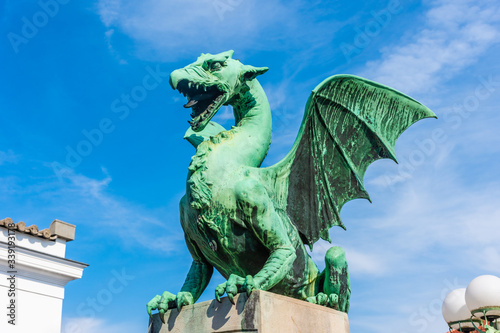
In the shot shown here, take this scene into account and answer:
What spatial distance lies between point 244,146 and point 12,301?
1024 centimetres

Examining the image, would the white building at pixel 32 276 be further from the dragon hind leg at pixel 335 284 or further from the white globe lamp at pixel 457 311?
the dragon hind leg at pixel 335 284

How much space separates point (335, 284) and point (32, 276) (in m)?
10.3

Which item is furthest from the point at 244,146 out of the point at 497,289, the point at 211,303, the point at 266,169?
the point at 497,289

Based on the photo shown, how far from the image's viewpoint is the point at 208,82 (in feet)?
14.7

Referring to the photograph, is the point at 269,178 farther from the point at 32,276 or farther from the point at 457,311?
the point at 32,276

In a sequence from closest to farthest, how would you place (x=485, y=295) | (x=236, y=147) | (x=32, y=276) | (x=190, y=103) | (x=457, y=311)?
(x=190, y=103) < (x=236, y=147) < (x=485, y=295) < (x=457, y=311) < (x=32, y=276)

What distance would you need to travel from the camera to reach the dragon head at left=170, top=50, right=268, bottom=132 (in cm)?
442

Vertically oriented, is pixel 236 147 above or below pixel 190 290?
above

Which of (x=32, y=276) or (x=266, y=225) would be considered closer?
(x=266, y=225)

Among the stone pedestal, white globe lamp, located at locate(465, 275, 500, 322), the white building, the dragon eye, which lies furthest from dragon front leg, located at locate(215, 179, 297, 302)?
the white building

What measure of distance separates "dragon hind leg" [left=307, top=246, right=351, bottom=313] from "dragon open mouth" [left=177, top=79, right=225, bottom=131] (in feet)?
5.31

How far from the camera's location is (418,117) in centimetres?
511

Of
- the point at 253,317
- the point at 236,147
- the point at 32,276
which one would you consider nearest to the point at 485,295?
the point at 236,147

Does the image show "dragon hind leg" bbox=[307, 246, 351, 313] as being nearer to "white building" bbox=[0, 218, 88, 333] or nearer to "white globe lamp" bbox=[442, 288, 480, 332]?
"white globe lamp" bbox=[442, 288, 480, 332]
